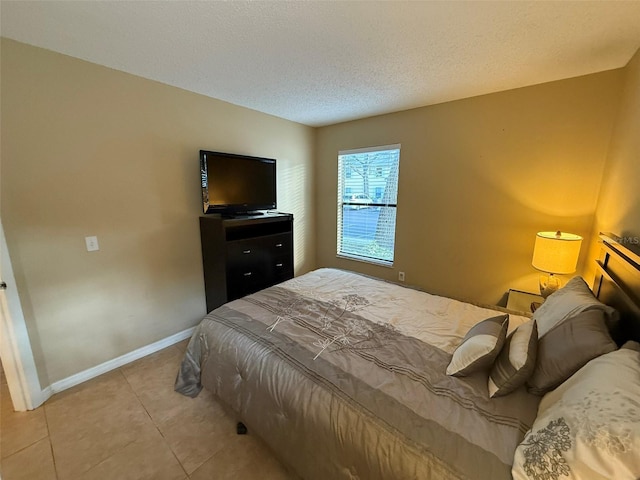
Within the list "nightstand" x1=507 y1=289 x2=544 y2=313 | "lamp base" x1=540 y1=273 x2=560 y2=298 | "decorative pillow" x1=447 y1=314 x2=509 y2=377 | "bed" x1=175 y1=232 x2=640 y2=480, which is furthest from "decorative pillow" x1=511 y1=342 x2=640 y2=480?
"nightstand" x1=507 y1=289 x2=544 y2=313

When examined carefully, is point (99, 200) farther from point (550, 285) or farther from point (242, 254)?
point (550, 285)

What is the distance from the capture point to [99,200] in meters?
2.01

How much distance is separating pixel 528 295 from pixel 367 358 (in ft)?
6.59

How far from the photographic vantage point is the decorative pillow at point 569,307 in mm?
1142

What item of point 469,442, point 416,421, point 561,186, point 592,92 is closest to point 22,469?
point 416,421

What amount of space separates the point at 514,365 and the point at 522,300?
169 centimetres

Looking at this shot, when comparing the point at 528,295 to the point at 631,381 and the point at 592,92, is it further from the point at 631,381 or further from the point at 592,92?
the point at 631,381

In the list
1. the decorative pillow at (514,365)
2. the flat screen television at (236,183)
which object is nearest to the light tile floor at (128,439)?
the decorative pillow at (514,365)

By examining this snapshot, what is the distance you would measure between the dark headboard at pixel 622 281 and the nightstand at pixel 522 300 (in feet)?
2.08

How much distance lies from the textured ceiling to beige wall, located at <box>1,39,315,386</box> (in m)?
0.23

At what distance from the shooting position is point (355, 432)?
3.26ft

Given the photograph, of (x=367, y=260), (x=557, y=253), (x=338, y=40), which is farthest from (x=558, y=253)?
(x=338, y=40)

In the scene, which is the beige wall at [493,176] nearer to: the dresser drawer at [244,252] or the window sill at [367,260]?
the window sill at [367,260]

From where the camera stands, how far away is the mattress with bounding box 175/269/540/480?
90cm
